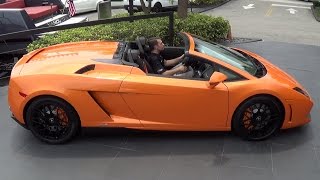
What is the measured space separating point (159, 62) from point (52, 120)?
1.58 metres

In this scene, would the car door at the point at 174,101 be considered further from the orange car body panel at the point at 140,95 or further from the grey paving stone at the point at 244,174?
the grey paving stone at the point at 244,174

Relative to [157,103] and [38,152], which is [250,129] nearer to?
[157,103]

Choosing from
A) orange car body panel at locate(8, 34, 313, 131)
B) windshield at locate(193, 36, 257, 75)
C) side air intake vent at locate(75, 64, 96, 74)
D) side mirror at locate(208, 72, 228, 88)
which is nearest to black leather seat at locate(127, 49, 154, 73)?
orange car body panel at locate(8, 34, 313, 131)

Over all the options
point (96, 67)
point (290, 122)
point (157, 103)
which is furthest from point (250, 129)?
point (96, 67)

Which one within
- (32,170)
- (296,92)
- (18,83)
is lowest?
(32,170)

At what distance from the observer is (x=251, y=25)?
16172 mm

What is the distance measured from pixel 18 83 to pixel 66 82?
60 centimetres

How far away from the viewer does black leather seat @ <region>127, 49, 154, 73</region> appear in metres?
5.02

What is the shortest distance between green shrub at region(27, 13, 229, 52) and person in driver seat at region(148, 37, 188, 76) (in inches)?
121

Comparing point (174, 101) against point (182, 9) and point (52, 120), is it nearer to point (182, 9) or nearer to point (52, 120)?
point (52, 120)

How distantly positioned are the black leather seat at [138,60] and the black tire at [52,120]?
0.97m

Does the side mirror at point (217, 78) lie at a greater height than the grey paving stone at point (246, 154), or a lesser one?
greater

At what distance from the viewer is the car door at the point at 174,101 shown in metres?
4.67

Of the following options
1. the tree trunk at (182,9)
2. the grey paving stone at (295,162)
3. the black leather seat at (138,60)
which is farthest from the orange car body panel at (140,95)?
the tree trunk at (182,9)
